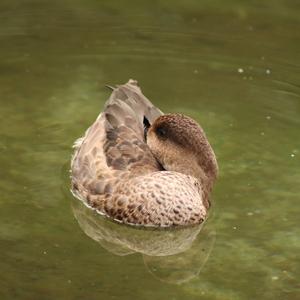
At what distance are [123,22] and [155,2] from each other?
Answer: 75 centimetres

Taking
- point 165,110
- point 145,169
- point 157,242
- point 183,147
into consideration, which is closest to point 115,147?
point 145,169

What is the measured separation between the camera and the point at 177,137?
27.0 feet

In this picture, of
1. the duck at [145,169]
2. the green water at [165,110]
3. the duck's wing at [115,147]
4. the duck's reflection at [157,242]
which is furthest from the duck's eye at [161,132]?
the duck's reflection at [157,242]

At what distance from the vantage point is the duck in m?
7.93

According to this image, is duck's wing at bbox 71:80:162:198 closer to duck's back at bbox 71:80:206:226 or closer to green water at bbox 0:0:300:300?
duck's back at bbox 71:80:206:226

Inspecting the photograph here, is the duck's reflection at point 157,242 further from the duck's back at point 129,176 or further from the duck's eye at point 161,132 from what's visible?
the duck's eye at point 161,132

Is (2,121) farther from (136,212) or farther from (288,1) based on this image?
(288,1)

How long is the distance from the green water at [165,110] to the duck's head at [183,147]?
295 mm

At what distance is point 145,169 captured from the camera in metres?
8.15

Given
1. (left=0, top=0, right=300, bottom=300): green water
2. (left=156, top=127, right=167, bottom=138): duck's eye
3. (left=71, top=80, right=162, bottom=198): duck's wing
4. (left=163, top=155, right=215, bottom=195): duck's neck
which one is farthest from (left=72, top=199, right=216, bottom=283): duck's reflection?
(left=156, top=127, right=167, bottom=138): duck's eye

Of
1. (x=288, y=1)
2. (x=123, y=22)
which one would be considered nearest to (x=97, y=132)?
(x=123, y=22)

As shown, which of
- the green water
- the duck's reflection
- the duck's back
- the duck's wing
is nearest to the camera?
the green water

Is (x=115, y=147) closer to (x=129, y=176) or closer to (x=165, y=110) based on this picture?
(x=129, y=176)

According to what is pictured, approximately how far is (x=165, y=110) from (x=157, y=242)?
7.82 feet
